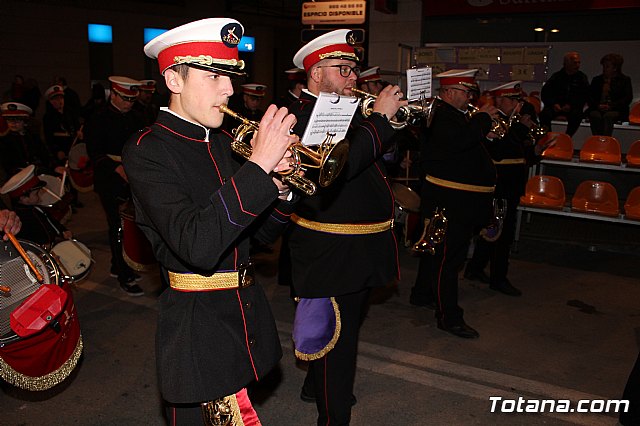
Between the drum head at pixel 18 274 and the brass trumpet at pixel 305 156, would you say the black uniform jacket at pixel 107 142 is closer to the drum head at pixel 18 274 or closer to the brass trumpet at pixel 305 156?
the drum head at pixel 18 274

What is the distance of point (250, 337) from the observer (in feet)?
7.39

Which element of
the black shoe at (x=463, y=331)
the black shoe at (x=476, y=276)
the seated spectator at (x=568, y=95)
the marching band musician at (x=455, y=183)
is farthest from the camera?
the seated spectator at (x=568, y=95)

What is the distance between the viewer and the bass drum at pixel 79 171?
7.26 meters

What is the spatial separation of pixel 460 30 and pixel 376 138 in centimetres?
895

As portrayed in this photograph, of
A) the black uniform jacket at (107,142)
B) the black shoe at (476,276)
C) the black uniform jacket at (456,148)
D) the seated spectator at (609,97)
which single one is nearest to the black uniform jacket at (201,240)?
the black uniform jacket at (456,148)

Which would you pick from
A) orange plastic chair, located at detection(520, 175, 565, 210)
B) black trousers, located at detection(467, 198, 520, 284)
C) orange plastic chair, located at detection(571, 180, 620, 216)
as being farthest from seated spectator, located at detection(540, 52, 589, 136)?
black trousers, located at detection(467, 198, 520, 284)

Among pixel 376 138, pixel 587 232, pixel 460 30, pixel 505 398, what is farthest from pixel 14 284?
pixel 460 30

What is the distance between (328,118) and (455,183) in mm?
2854

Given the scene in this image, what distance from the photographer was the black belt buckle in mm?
2236

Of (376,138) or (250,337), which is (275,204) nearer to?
(250,337)

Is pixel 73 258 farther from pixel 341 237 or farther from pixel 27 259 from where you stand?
pixel 341 237

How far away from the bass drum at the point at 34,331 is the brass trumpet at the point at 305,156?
4.47 feet

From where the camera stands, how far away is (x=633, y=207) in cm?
736

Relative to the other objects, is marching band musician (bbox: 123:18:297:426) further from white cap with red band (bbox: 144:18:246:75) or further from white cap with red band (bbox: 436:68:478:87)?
white cap with red band (bbox: 436:68:478:87)
